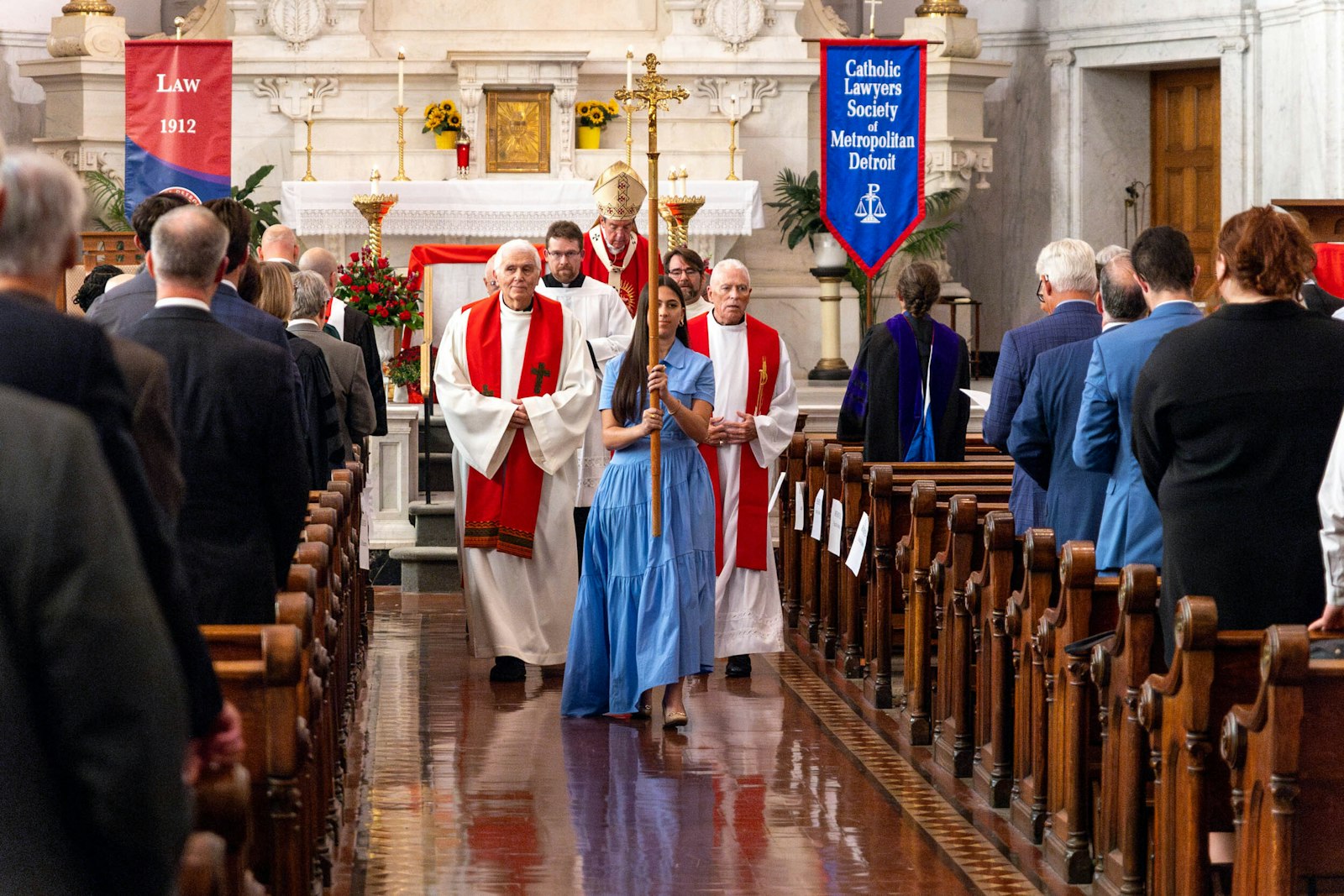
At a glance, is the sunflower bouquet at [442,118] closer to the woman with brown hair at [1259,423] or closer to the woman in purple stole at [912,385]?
the woman in purple stole at [912,385]

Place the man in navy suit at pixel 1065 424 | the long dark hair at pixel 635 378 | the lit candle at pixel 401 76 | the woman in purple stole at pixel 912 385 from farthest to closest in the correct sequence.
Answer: the lit candle at pixel 401 76 → the woman in purple stole at pixel 912 385 → the long dark hair at pixel 635 378 → the man in navy suit at pixel 1065 424

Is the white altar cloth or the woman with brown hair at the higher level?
the white altar cloth

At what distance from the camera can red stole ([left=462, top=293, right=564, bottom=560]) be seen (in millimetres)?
7398

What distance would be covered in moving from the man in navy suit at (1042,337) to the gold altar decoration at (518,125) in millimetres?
8531

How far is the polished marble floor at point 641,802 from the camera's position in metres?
4.77

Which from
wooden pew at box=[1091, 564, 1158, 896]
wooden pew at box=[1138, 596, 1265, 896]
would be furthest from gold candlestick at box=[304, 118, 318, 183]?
wooden pew at box=[1138, 596, 1265, 896]

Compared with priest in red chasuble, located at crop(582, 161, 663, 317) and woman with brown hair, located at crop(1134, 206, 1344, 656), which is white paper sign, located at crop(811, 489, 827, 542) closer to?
priest in red chasuble, located at crop(582, 161, 663, 317)

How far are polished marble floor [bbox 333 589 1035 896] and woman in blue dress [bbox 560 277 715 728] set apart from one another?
26 centimetres

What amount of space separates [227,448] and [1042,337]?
2704mm

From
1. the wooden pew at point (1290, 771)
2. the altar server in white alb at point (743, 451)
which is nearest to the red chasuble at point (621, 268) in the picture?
the altar server in white alb at point (743, 451)

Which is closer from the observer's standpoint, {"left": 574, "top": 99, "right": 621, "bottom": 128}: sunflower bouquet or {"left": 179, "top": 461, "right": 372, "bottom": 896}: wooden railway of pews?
{"left": 179, "top": 461, "right": 372, "bottom": 896}: wooden railway of pews

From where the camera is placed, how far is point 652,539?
6.34m

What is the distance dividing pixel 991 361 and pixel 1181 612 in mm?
12232

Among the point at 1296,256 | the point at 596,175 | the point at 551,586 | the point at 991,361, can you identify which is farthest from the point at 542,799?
the point at 991,361
